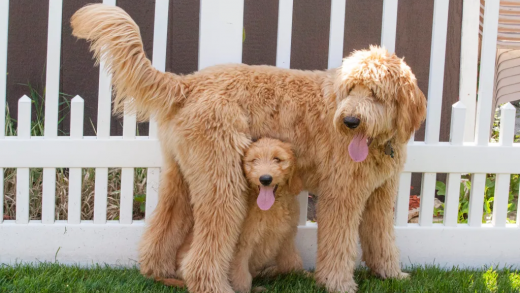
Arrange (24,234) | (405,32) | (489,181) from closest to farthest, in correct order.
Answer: (24,234)
(489,181)
(405,32)

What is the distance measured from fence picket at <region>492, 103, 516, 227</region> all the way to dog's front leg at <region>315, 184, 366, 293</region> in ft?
4.70

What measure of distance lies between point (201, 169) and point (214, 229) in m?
0.35

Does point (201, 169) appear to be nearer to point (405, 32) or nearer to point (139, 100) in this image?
point (139, 100)

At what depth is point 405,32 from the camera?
5.66 m

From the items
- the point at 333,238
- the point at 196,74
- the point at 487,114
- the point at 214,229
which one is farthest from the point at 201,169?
the point at 487,114

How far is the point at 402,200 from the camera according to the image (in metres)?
4.06

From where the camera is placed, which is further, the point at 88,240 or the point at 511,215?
the point at 511,215

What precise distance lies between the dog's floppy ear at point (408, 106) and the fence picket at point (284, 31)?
1.02m

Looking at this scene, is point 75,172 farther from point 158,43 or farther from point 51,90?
point 158,43

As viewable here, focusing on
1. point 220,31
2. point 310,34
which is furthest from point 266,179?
point 310,34

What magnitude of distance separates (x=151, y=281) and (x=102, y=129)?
110 centimetres

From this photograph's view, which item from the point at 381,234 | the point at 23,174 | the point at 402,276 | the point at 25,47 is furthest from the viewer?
the point at 25,47

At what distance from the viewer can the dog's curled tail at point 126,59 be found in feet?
10.0

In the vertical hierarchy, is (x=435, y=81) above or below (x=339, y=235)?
above
